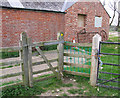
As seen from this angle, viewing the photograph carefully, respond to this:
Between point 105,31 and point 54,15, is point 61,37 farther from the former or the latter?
point 105,31

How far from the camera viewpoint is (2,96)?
3568mm

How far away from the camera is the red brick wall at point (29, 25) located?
334 inches

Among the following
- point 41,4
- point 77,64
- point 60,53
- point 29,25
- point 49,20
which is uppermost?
point 41,4

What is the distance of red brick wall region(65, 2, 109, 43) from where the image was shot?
11625 millimetres

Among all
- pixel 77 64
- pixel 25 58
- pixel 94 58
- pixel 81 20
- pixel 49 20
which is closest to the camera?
pixel 25 58

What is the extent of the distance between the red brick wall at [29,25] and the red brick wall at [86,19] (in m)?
0.88

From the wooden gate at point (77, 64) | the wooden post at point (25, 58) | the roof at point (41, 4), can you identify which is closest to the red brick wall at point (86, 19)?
the roof at point (41, 4)

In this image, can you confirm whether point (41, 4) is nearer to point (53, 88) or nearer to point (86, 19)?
point (86, 19)

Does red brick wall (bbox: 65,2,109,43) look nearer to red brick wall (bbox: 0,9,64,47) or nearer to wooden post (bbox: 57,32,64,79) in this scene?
red brick wall (bbox: 0,9,64,47)

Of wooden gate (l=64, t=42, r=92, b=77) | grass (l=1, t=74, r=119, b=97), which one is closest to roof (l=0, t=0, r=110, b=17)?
wooden gate (l=64, t=42, r=92, b=77)

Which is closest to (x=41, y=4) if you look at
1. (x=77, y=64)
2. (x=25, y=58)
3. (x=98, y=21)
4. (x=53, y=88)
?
(x=77, y=64)

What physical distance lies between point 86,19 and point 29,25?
21.2 feet

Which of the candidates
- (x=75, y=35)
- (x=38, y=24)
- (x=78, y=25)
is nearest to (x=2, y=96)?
(x=38, y=24)

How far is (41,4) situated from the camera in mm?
10102
